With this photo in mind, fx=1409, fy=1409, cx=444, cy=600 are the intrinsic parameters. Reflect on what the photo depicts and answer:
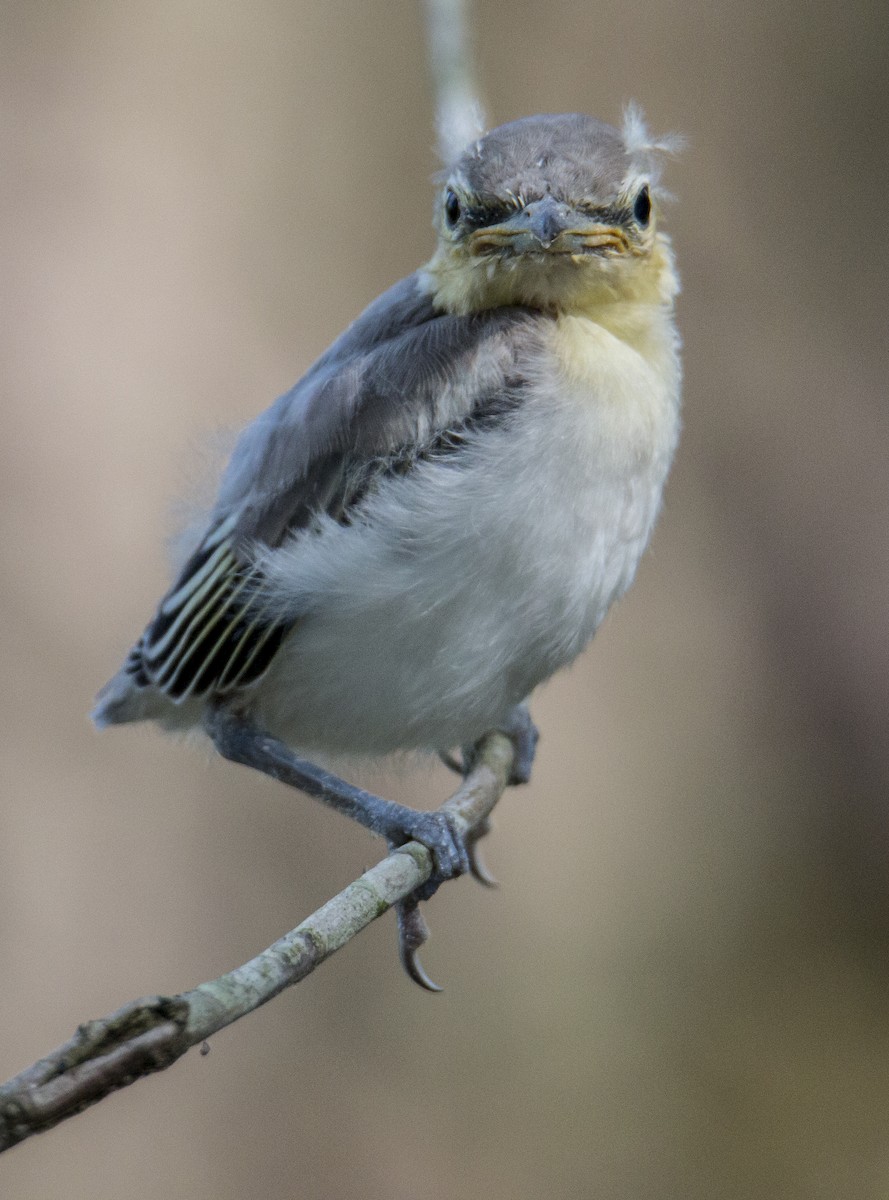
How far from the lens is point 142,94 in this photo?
5.86 meters

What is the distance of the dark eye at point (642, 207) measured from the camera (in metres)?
3.25

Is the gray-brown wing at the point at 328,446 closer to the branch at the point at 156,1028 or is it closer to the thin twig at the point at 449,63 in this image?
the thin twig at the point at 449,63

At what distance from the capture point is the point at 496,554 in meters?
3.15

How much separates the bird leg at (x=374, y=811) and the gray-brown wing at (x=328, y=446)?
0.44 feet

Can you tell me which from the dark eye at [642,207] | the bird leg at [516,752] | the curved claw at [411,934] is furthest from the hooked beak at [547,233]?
the curved claw at [411,934]

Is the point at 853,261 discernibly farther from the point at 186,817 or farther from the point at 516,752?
the point at 186,817

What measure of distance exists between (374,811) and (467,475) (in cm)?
86

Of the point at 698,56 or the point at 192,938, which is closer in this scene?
the point at 192,938

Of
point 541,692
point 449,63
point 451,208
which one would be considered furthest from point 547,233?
point 541,692

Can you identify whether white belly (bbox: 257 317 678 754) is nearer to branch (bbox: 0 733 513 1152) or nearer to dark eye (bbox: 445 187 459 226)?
dark eye (bbox: 445 187 459 226)

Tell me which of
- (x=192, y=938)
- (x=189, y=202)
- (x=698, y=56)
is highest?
(x=698, y=56)

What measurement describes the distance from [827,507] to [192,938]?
3.21 m

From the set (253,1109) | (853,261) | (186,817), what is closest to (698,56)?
(853,261)

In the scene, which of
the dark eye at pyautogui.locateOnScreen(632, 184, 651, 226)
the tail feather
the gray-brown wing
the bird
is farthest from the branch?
the dark eye at pyautogui.locateOnScreen(632, 184, 651, 226)
